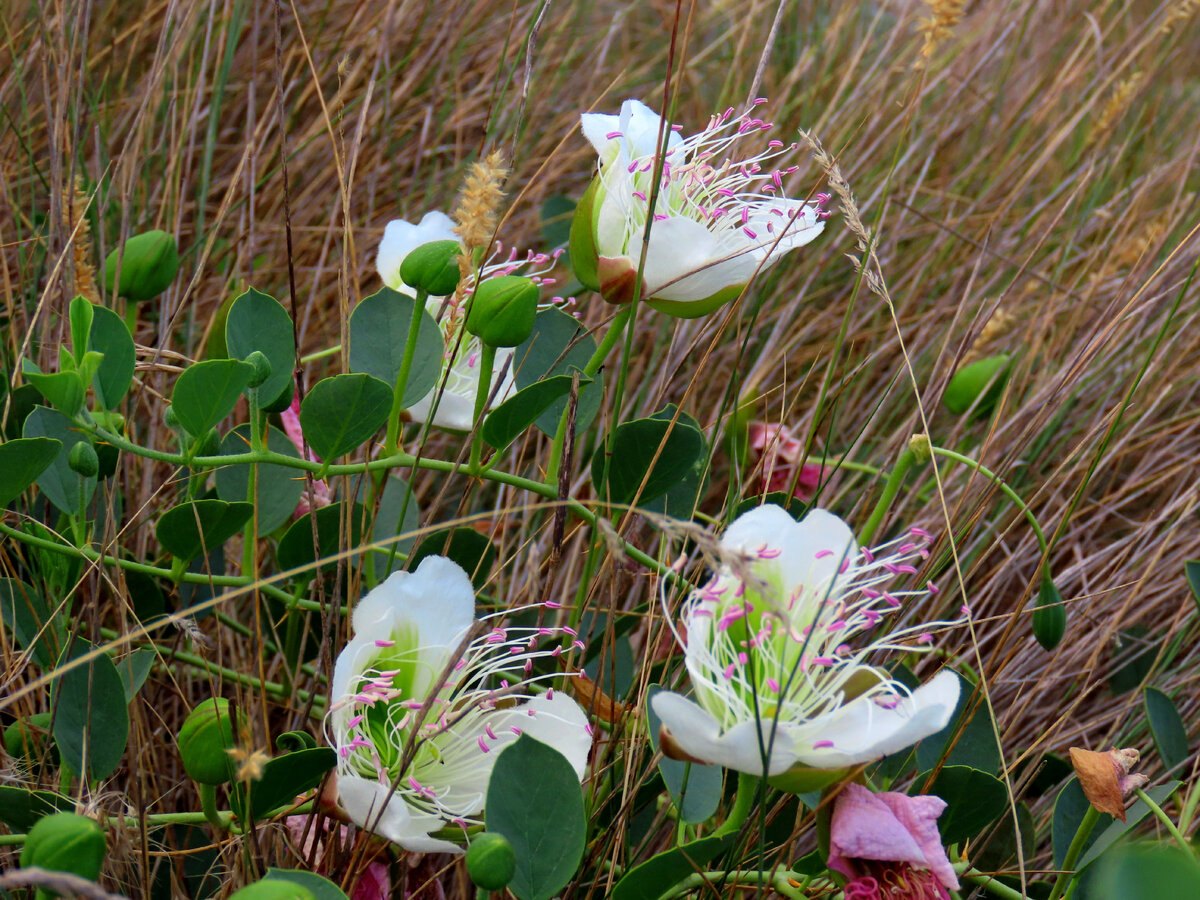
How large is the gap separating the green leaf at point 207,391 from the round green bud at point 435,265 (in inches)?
4.5

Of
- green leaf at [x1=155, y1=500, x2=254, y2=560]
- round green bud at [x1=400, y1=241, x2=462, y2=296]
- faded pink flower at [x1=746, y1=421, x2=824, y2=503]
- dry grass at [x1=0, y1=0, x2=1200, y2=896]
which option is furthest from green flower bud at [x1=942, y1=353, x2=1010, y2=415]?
green leaf at [x1=155, y1=500, x2=254, y2=560]

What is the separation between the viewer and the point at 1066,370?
0.91 metres

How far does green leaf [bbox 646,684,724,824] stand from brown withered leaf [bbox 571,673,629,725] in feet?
0.23

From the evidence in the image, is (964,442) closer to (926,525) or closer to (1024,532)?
(926,525)

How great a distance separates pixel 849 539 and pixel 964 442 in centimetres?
57

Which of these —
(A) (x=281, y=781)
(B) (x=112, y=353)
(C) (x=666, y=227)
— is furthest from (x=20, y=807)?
(C) (x=666, y=227)

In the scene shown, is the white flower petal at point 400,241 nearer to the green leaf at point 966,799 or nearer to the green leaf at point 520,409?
the green leaf at point 520,409

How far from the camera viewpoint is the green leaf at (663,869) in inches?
21.0

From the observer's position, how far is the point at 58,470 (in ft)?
2.34

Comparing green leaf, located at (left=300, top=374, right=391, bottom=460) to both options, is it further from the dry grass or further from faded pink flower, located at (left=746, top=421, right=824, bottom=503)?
faded pink flower, located at (left=746, top=421, right=824, bottom=503)

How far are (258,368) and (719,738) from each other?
361 mm

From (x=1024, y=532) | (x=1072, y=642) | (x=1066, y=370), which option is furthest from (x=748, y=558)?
(x=1024, y=532)

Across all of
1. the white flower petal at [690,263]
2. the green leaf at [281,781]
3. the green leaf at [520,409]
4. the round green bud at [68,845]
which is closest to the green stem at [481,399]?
the green leaf at [520,409]

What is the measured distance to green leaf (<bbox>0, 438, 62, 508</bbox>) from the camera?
613 mm
